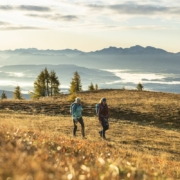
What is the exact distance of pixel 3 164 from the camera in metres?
4.98

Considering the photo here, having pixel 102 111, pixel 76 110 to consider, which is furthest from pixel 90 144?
pixel 102 111

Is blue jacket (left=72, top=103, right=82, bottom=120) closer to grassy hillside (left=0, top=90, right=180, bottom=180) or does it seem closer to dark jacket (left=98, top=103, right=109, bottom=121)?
dark jacket (left=98, top=103, right=109, bottom=121)

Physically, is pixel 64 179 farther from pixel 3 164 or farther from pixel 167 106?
pixel 167 106

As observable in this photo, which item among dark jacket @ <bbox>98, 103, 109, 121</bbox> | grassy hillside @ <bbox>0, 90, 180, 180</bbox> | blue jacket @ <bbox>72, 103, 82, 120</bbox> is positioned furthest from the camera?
dark jacket @ <bbox>98, 103, 109, 121</bbox>

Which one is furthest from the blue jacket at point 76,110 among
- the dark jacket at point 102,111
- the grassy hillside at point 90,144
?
the grassy hillside at point 90,144

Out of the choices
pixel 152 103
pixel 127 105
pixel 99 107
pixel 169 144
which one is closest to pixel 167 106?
pixel 152 103

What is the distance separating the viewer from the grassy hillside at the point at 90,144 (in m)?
5.28

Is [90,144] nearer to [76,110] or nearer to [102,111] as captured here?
[76,110]

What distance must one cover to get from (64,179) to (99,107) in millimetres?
15392

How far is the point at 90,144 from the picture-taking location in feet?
44.2

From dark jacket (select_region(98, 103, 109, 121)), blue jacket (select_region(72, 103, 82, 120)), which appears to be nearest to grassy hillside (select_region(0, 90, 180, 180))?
blue jacket (select_region(72, 103, 82, 120))

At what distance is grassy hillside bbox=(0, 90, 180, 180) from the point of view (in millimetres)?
5277

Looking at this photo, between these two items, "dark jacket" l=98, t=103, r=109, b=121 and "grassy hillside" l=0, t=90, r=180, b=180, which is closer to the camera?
"grassy hillside" l=0, t=90, r=180, b=180

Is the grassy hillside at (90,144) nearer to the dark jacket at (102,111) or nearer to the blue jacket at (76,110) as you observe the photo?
the blue jacket at (76,110)
